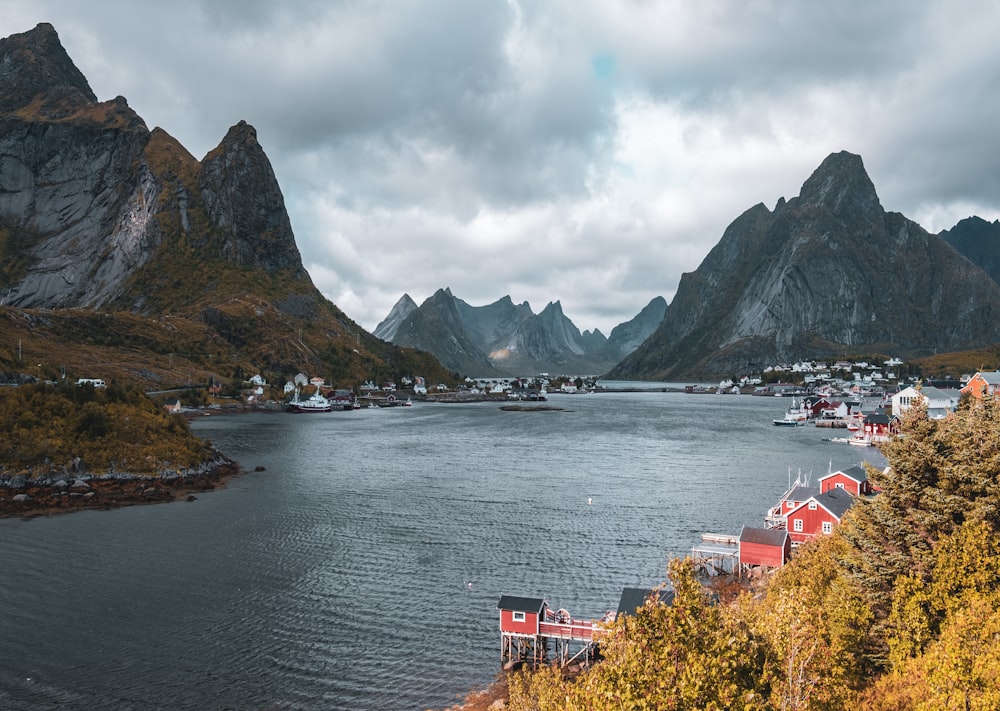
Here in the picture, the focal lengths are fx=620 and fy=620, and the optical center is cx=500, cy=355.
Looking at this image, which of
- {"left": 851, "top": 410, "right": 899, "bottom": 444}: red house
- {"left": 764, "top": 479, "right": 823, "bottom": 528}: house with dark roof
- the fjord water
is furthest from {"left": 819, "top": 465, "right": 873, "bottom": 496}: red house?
{"left": 851, "top": 410, "right": 899, "bottom": 444}: red house

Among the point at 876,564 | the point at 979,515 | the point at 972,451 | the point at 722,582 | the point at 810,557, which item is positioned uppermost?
the point at 972,451

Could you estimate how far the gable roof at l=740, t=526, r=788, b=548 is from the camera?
48312mm

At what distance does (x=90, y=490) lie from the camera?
72750 millimetres

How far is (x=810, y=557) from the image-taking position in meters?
37.7

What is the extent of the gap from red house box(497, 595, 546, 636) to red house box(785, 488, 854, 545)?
2786 cm

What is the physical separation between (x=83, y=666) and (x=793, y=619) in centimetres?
3637

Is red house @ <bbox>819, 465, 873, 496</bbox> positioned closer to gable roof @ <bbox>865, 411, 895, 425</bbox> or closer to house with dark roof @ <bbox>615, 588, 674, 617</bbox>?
house with dark roof @ <bbox>615, 588, 674, 617</bbox>

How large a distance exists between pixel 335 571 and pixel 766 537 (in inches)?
1362

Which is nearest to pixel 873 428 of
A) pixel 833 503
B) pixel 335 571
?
pixel 833 503

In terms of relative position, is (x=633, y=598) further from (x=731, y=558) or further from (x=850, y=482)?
(x=850, y=482)

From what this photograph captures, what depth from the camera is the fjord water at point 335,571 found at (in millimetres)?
33562

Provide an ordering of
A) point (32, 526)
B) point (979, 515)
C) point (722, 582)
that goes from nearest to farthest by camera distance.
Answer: point (979, 515) < point (722, 582) < point (32, 526)

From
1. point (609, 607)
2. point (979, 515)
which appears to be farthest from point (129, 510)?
point (979, 515)

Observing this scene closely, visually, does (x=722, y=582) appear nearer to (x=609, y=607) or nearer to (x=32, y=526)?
(x=609, y=607)
